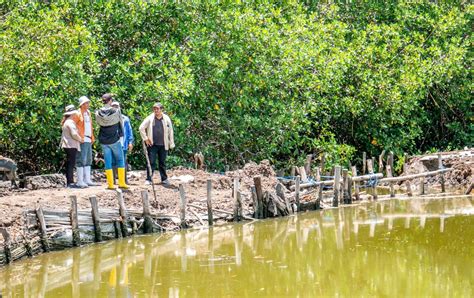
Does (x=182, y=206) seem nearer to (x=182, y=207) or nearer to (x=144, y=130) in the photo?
(x=182, y=207)

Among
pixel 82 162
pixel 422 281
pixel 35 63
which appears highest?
pixel 35 63

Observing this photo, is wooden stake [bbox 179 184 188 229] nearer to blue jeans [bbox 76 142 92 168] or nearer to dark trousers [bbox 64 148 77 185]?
blue jeans [bbox 76 142 92 168]

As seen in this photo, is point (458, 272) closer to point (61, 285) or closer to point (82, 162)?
point (61, 285)

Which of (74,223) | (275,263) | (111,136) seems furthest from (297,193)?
(74,223)

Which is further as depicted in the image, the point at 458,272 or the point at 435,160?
the point at 435,160

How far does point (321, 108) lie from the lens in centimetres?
2445

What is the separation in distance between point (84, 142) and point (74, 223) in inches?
117

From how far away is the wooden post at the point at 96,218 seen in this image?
1449 cm

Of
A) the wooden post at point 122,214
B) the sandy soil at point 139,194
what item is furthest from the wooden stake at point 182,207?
the wooden post at point 122,214

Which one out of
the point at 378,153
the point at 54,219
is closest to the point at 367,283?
the point at 54,219

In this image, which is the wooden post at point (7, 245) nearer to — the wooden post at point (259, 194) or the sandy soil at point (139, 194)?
the sandy soil at point (139, 194)

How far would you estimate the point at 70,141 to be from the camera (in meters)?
16.9

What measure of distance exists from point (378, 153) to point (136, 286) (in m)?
16.3

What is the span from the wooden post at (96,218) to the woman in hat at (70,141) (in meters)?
2.44
